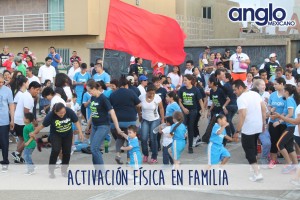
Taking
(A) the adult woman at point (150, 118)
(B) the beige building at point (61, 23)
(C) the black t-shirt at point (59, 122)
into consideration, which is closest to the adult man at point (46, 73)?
(A) the adult woman at point (150, 118)

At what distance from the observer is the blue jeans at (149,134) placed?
10.7 metres

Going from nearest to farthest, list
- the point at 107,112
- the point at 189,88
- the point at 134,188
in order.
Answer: the point at 134,188, the point at 107,112, the point at 189,88

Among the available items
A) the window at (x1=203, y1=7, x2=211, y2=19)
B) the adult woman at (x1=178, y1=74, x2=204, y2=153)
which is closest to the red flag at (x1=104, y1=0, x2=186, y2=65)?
the adult woman at (x1=178, y1=74, x2=204, y2=153)

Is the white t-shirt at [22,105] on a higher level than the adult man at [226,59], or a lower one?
lower

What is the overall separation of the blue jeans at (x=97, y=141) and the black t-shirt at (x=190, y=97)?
9.68ft

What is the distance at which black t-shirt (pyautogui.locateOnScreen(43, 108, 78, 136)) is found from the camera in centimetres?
933

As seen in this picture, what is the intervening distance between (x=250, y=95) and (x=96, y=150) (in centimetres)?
282

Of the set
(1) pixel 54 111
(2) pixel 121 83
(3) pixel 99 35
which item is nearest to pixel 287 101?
(2) pixel 121 83

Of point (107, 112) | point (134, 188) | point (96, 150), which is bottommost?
point (134, 188)

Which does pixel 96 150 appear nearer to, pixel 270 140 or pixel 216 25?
pixel 270 140

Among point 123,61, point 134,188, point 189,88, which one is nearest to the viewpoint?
point 134,188

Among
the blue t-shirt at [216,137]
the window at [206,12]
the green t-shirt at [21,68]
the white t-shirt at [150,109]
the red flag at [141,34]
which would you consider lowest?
the blue t-shirt at [216,137]

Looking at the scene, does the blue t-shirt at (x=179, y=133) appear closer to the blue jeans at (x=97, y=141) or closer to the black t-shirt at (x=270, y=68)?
the blue jeans at (x=97, y=141)

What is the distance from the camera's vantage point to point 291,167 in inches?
390
